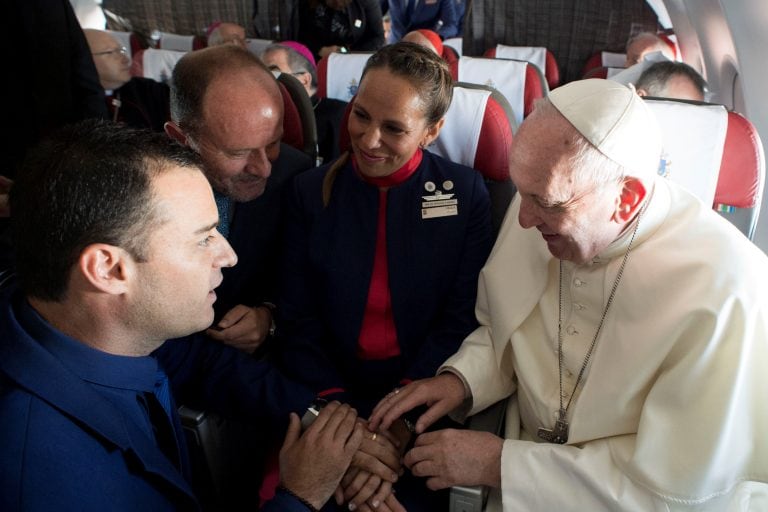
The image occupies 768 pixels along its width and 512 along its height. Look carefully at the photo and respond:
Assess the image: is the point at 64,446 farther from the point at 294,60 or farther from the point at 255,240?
the point at 294,60

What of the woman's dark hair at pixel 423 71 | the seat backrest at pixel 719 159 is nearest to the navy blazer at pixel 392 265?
the woman's dark hair at pixel 423 71

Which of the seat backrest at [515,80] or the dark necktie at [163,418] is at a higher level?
the seat backrest at [515,80]

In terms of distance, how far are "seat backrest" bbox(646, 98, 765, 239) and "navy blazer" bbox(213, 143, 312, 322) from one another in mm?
1425

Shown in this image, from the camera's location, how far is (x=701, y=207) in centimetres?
145

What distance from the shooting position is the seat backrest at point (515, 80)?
3363 mm

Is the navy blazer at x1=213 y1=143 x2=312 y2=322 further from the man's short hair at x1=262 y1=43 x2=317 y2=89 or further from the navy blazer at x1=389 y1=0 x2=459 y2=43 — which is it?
the navy blazer at x1=389 y1=0 x2=459 y2=43

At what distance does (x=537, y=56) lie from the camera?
590 cm

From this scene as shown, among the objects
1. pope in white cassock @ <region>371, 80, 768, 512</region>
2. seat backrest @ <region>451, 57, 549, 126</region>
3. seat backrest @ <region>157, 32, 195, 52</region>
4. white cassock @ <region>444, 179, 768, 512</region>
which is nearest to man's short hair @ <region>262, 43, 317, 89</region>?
seat backrest @ <region>451, 57, 549, 126</region>

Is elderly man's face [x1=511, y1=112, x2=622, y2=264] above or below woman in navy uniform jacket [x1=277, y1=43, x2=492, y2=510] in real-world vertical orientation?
above

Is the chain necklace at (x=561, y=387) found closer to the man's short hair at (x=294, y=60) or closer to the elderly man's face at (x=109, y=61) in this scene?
the man's short hair at (x=294, y=60)

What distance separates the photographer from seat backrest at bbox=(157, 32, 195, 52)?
725 centimetres

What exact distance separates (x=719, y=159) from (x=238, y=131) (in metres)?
1.65

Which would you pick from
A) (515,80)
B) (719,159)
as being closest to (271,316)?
(719,159)

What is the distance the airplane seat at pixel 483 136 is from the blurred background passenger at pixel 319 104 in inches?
42.4
